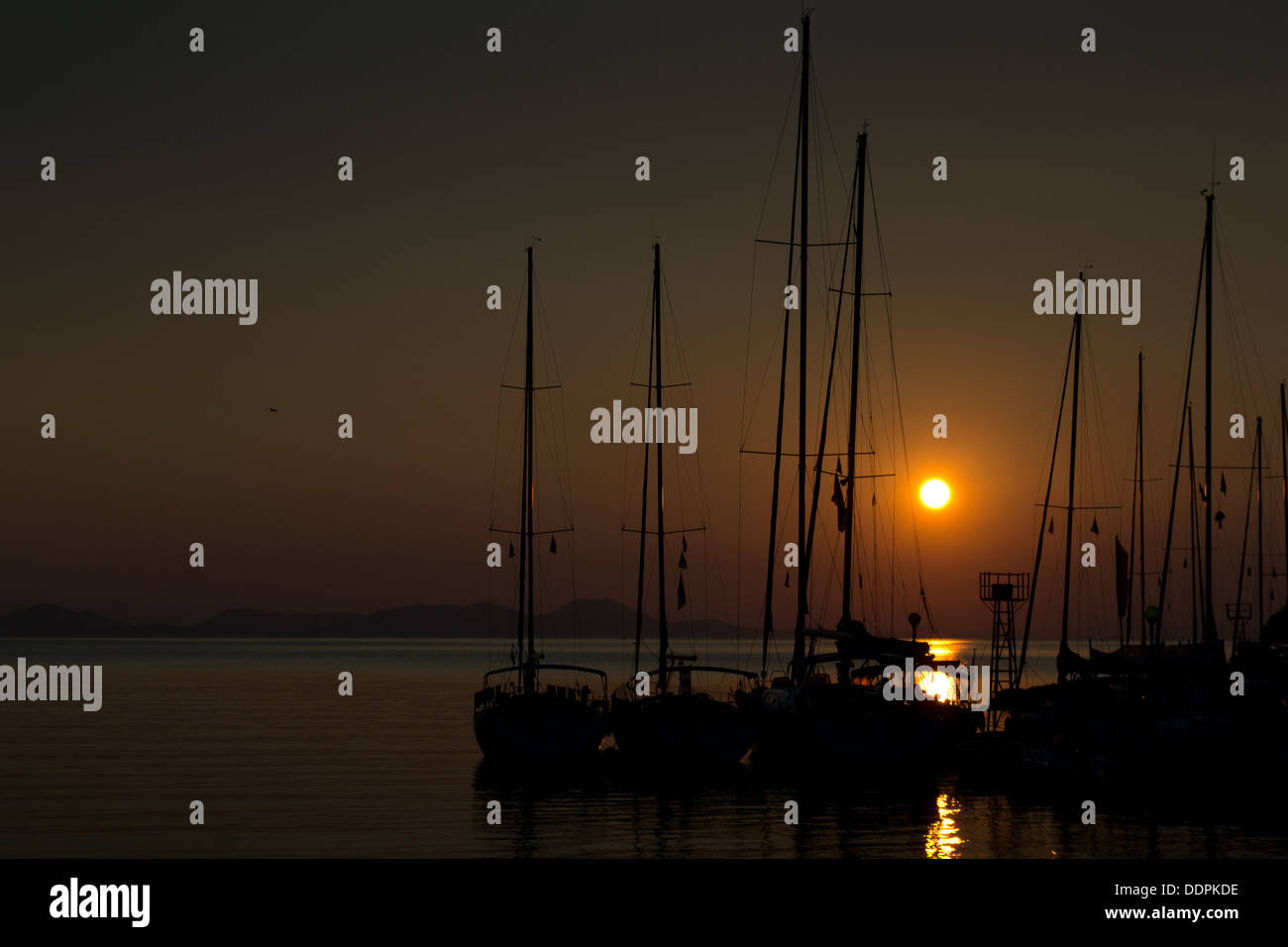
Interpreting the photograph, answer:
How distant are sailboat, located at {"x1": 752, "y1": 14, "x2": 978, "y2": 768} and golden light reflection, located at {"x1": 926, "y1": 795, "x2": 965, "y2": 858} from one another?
6.88 feet

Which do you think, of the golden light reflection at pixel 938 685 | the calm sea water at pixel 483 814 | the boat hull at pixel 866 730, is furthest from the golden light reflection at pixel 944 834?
the golden light reflection at pixel 938 685

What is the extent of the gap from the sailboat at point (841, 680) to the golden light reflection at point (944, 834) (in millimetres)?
2096

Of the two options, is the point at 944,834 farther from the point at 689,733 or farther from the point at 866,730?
the point at 689,733

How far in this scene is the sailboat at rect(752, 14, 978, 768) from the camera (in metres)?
50.0

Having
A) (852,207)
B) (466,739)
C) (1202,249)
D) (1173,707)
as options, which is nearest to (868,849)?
(1173,707)

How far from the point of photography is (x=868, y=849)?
38688 millimetres

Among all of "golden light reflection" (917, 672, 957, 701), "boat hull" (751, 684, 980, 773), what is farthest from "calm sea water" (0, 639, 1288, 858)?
"golden light reflection" (917, 672, 957, 701)

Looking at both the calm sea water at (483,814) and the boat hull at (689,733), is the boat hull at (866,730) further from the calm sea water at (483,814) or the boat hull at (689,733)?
the boat hull at (689,733)

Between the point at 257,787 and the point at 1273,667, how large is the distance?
146 ft

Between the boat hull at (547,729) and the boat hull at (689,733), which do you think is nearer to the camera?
the boat hull at (689,733)

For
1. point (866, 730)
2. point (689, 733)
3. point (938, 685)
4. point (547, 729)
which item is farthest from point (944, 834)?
point (547, 729)

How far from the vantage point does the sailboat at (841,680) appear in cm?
5000

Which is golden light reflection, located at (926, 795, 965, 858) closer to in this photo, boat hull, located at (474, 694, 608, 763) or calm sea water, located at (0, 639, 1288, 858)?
calm sea water, located at (0, 639, 1288, 858)
